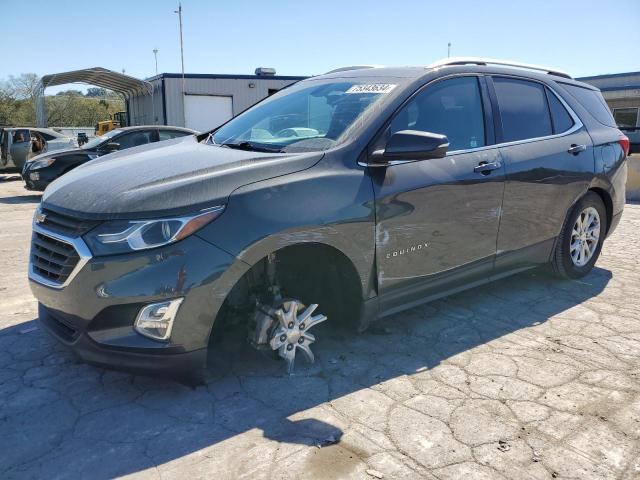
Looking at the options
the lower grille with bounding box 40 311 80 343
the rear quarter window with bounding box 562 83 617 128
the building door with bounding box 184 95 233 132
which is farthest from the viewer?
the building door with bounding box 184 95 233 132

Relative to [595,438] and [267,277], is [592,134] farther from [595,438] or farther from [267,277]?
[267,277]

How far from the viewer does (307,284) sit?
3.32 meters

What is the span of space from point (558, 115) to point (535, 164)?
2.36 feet

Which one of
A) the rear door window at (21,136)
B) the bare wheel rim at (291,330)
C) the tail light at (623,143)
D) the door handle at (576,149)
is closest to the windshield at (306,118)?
the bare wheel rim at (291,330)

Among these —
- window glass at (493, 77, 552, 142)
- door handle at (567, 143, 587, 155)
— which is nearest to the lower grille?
window glass at (493, 77, 552, 142)

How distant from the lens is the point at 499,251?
13.0 feet

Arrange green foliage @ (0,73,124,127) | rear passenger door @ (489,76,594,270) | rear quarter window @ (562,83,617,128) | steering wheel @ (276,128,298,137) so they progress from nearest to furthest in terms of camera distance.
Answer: steering wheel @ (276,128,298,137), rear passenger door @ (489,76,594,270), rear quarter window @ (562,83,617,128), green foliage @ (0,73,124,127)

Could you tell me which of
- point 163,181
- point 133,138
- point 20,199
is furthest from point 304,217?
point 20,199

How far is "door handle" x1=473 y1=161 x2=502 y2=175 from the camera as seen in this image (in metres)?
3.67

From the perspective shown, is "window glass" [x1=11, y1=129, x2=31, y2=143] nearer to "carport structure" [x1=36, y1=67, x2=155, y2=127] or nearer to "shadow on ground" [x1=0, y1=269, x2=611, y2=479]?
"carport structure" [x1=36, y1=67, x2=155, y2=127]

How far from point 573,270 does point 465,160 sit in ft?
6.45

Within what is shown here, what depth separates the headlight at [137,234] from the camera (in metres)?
2.48

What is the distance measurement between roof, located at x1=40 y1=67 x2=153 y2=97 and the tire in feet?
70.8

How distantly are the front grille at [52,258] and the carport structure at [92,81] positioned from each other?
21435 millimetres
